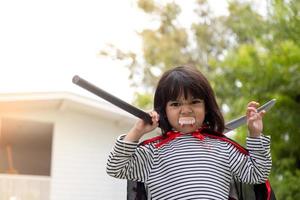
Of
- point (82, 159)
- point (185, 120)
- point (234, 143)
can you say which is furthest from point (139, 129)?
point (82, 159)

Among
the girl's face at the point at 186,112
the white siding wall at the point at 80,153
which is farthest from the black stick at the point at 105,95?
the white siding wall at the point at 80,153

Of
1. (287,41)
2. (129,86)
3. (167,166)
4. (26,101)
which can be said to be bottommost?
(167,166)

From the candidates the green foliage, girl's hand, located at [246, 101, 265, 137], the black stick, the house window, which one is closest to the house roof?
the house window

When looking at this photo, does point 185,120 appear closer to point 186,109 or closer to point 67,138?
point 186,109

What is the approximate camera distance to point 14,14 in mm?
17250

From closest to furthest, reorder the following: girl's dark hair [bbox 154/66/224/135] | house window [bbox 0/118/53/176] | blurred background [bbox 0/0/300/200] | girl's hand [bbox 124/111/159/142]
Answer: girl's hand [bbox 124/111/159/142] < girl's dark hair [bbox 154/66/224/135] < house window [bbox 0/118/53/176] < blurred background [bbox 0/0/300/200]

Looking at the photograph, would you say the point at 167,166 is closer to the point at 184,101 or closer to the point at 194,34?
the point at 184,101

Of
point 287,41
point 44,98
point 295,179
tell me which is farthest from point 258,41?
point 44,98

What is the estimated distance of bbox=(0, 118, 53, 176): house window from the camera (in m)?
8.53

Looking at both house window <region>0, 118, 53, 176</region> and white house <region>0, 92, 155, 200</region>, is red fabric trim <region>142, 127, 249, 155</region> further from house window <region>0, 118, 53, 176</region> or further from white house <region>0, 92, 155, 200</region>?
house window <region>0, 118, 53, 176</region>

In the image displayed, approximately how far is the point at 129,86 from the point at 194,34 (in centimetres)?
313

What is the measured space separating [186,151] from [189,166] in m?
0.07

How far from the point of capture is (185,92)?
206 cm

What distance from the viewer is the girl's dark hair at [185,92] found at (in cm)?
207
